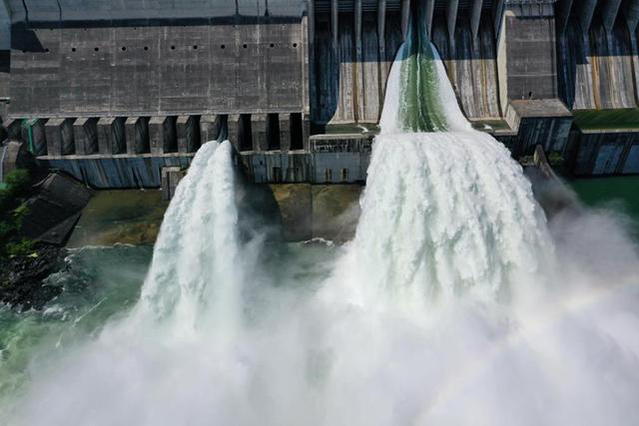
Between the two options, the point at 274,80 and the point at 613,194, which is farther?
the point at 274,80

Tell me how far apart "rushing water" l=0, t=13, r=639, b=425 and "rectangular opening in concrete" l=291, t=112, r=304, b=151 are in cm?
444

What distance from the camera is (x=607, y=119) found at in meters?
26.9

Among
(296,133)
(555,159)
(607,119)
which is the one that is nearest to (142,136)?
(296,133)

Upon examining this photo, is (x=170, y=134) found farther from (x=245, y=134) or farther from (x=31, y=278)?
(x=31, y=278)

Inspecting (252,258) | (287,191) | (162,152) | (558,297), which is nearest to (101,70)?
(162,152)

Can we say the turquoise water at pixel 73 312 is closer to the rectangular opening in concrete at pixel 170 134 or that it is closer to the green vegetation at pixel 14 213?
the green vegetation at pixel 14 213

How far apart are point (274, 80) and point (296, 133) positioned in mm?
3065

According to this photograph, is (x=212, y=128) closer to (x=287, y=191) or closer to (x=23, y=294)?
(x=287, y=191)

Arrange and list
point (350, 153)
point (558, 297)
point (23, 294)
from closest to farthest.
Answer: point (558, 297)
point (23, 294)
point (350, 153)

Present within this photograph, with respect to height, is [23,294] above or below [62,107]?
below

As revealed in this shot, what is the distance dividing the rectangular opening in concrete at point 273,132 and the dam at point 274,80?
0.07m

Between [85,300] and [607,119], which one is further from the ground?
[607,119]

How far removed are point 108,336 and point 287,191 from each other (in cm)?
1108

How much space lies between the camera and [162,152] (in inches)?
1013
